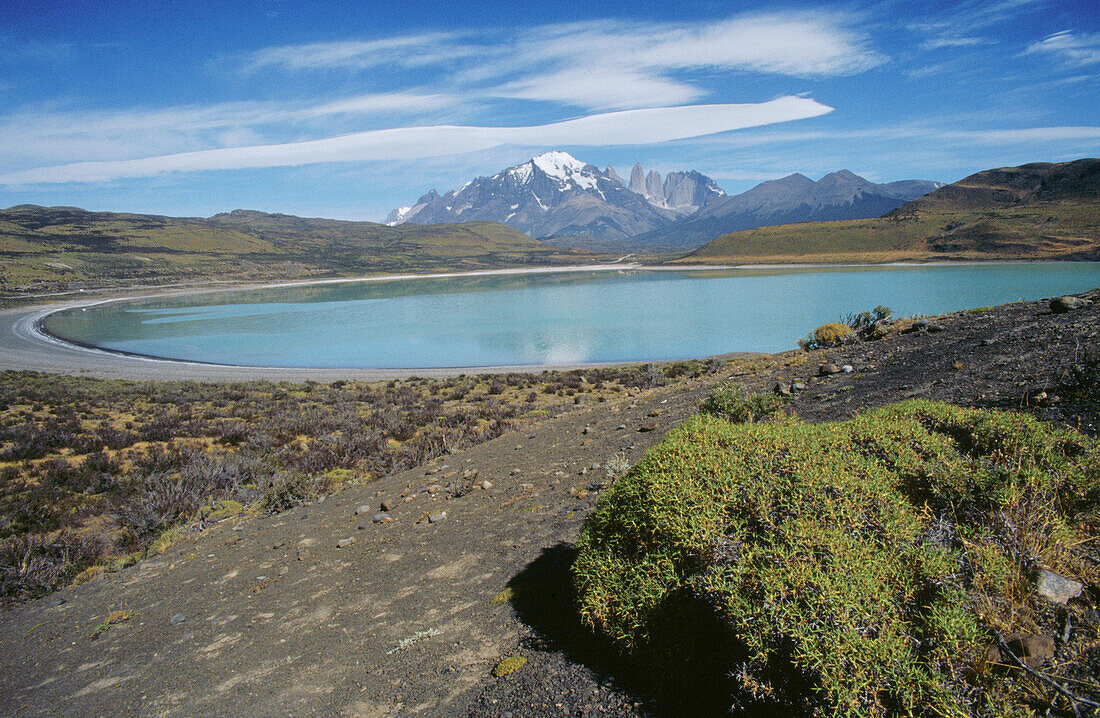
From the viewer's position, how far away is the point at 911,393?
290 inches

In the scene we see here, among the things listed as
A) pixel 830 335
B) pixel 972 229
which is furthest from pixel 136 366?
pixel 972 229

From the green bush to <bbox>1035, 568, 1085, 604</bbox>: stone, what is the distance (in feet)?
0.20

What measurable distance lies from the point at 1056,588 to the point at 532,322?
5609cm

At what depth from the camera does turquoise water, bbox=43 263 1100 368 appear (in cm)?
4056

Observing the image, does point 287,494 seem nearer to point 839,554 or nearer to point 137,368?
point 839,554

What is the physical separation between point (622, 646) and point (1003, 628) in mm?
1835

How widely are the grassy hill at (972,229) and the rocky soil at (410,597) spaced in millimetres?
119494

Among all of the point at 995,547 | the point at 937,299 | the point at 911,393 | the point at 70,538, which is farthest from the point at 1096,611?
the point at 937,299

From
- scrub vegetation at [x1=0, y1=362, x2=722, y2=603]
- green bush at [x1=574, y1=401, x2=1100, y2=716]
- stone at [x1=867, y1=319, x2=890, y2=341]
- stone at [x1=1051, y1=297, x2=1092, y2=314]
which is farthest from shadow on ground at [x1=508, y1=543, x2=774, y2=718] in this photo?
stone at [x1=867, y1=319, x2=890, y2=341]

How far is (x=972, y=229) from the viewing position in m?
116

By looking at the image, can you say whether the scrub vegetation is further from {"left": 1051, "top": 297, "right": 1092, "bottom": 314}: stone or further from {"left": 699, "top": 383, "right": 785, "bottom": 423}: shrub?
{"left": 1051, "top": 297, "right": 1092, "bottom": 314}: stone

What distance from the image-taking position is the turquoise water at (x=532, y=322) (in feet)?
133

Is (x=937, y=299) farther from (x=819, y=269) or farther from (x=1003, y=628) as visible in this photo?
(x=819, y=269)

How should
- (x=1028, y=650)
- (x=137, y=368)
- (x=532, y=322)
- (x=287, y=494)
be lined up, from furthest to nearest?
(x=532, y=322) < (x=137, y=368) < (x=287, y=494) < (x=1028, y=650)
